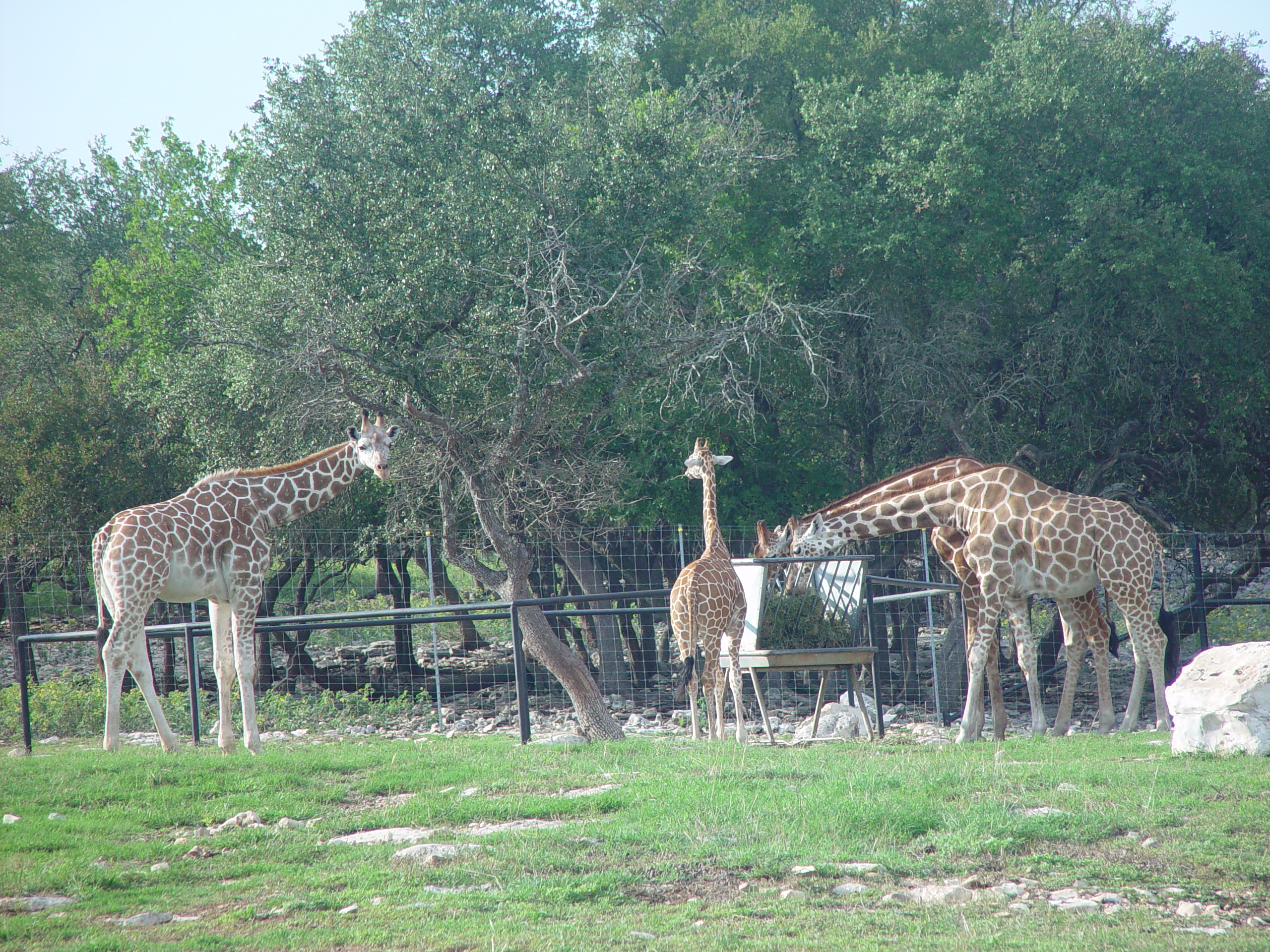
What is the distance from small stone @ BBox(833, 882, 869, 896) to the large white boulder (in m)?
3.50

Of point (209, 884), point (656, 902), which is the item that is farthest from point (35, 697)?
point (656, 902)

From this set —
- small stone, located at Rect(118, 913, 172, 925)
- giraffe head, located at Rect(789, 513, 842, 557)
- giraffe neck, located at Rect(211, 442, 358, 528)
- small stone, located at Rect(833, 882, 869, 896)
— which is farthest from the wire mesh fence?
small stone, located at Rect(118, 913, 172, 925)

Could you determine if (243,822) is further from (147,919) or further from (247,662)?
(247,662)

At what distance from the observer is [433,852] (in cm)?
531

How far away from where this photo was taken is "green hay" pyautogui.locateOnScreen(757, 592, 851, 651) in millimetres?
10086

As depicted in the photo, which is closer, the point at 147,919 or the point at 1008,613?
the point at 147,919

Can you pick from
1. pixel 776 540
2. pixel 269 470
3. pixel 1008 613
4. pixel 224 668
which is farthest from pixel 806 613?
pixel 224 668

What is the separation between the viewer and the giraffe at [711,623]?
29.2 ft

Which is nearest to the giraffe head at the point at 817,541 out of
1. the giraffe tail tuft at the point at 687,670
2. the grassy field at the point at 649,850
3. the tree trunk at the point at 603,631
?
the giraffe tail tuft at the point at 687,670

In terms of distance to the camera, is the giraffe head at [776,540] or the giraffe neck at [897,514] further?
the giraffe head at [776,540]

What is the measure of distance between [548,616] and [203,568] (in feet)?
18.9

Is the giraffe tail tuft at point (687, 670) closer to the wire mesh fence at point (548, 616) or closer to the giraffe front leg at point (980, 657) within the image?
the giraffe front leg at point (980, 657)

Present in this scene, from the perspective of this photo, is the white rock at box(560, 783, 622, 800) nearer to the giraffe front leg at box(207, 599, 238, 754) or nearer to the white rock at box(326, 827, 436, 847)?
the white rock at box(326, 827, 436, 847)

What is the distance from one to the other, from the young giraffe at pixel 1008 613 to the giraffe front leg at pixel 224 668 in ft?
17.3
